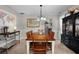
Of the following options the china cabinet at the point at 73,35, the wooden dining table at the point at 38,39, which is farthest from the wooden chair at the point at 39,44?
the china cabinet at the point at 73,35

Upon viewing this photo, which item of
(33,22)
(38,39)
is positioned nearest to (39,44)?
(38,39)

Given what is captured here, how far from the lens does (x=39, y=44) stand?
4043 millimetres

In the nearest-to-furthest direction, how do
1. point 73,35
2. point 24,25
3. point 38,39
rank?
point 24,25
point 38,39
point 73,35

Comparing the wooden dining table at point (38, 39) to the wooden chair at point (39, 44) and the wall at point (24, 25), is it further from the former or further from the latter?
the wall at point (24, 25)

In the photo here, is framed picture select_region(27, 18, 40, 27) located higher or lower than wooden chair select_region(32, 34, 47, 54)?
higher

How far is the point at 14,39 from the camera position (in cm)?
391

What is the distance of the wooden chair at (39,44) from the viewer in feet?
12.3

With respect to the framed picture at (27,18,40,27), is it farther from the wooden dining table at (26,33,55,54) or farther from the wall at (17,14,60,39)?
the wooden dining table at (26,33,55,54)

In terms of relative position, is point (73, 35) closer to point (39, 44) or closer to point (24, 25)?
point (39, 44)

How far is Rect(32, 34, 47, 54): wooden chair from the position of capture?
12.3 feet

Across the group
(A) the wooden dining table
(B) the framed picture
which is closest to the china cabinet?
(A) the wooden dining table

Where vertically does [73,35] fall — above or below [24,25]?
below
